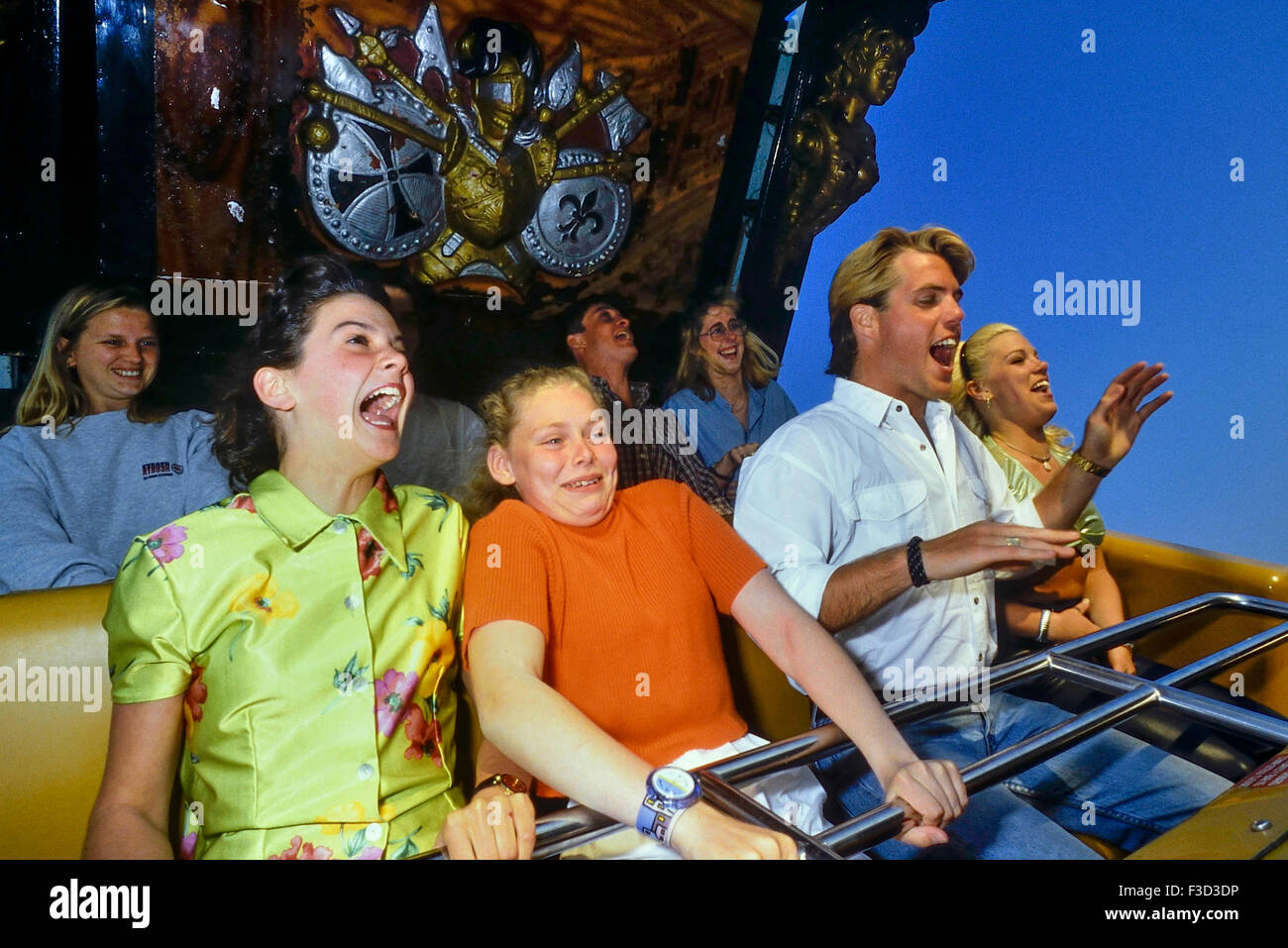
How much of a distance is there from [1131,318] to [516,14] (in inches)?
54.4

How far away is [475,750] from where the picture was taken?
1551 mm

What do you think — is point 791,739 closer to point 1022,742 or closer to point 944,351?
point 1022,742

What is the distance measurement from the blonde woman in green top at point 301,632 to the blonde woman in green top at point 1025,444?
3.86ft

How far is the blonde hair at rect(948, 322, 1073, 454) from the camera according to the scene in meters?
2.05

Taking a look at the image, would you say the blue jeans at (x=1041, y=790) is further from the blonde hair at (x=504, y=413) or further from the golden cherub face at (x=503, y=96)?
the golden cherub face at (x=503, y=96)

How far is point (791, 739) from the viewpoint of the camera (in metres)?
1.27

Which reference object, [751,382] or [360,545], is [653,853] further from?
[751,382]

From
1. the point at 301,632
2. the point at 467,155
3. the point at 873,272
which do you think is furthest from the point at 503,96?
the point at 301,632

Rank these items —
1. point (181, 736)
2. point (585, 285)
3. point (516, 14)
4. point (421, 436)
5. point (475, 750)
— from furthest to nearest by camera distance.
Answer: point (585, 285) < point (516, 14) < point (421, 436) < point (475, 750) < point (181, 736)

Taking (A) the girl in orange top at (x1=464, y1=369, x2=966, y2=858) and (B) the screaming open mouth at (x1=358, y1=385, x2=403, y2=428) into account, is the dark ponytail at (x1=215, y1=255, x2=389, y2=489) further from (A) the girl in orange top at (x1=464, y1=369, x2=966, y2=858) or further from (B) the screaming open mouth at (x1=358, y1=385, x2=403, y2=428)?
(A) the girl in orange top at (x1=464, y1=369, x2=966, y2=858)

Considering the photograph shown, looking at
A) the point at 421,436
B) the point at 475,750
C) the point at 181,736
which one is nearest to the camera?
the point at 181,736

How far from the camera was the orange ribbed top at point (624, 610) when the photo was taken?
56.9 inches

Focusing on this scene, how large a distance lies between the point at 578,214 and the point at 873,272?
0.62 meters
